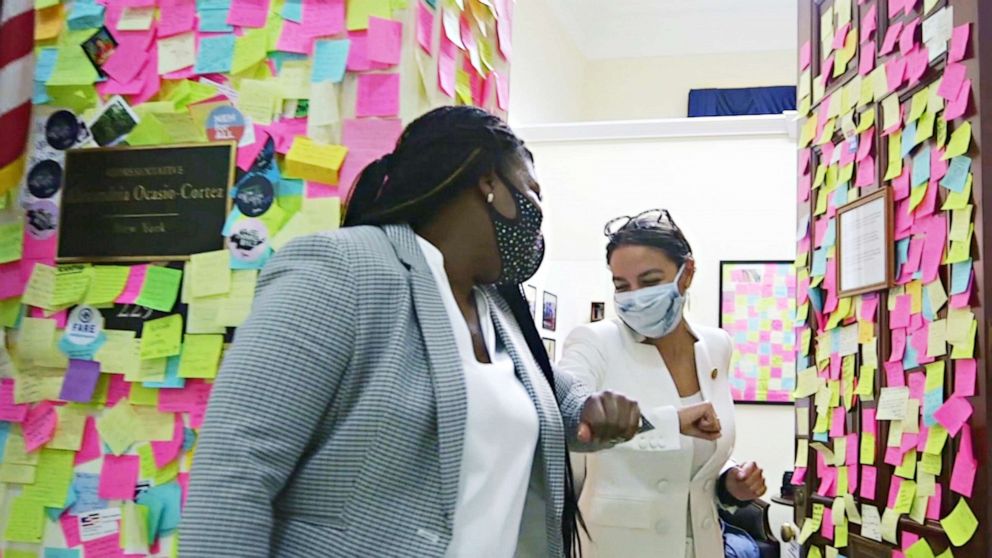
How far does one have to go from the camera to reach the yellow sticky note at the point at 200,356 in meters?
1.70

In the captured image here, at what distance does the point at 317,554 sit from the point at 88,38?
1325 millimetres

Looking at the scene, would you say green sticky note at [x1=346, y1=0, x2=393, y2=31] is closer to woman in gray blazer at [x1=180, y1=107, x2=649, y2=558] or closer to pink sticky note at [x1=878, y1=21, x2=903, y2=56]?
woman in gray blazer at [x1=180, y1=107, x2=649, y2=558]

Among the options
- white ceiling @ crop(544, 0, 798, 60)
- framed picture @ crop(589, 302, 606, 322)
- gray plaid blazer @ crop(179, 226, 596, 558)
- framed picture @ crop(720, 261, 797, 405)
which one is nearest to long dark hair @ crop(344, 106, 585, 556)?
gray plaid blazer @ crop(179, 226, 596, 558)

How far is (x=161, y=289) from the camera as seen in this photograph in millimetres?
1741

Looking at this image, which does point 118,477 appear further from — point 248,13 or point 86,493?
point 248,13

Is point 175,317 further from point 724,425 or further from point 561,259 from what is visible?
point 561,259

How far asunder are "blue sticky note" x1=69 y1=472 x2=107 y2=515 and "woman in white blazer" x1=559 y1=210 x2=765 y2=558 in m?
1.00

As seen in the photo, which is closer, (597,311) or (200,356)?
(200,356)

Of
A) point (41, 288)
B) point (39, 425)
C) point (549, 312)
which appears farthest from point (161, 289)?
point (549, 312)

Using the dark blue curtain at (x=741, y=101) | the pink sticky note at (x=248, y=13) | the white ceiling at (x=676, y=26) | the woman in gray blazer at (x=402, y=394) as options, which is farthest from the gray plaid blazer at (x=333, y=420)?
the dark blue curtain at (x=741, y=101)

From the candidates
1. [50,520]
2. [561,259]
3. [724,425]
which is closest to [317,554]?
[50,520]

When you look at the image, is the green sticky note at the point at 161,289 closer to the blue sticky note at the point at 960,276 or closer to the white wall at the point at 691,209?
the blue sticky note at the point at 960,276

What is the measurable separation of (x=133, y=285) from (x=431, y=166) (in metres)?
0.84

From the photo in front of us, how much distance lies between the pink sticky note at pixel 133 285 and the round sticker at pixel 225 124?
29cm
